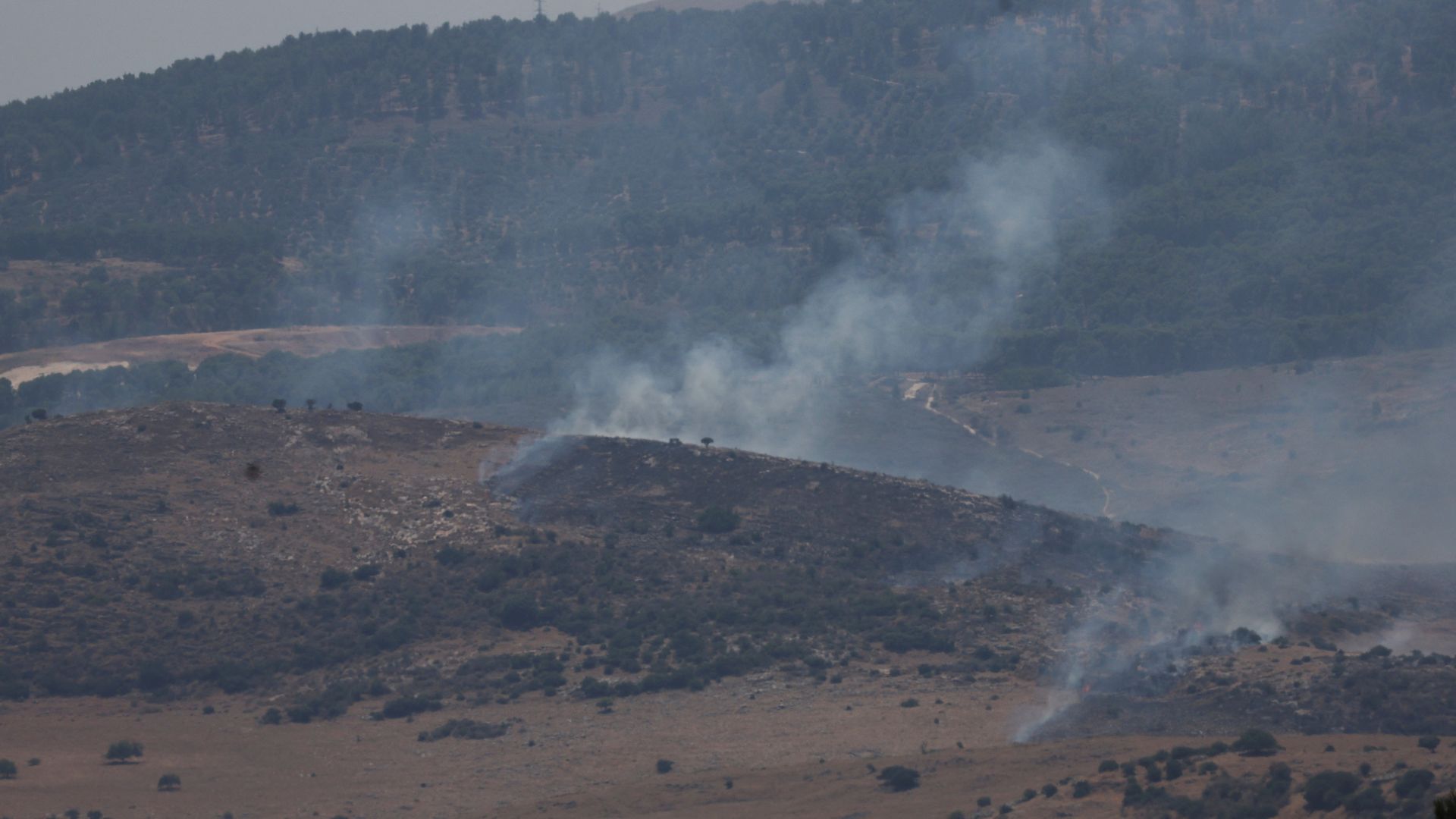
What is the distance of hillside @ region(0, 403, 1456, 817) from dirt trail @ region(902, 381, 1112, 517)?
1946cm

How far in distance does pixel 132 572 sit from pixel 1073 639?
2843 cm

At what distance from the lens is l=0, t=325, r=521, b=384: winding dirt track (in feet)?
337

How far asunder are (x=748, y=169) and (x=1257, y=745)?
Answer: 10469 cm

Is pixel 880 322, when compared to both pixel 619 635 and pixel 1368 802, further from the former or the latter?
pixel 1368 802

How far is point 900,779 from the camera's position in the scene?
38.9m

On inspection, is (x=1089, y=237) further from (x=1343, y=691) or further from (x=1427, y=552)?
(x=1343, y=691)

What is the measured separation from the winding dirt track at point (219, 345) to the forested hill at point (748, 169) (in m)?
2.54

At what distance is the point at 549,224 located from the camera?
133 m

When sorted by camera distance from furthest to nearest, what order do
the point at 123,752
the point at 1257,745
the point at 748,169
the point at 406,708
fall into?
the point at 748,169 → the point at 406,708 → the point at 123,752 → the point at 1257,745

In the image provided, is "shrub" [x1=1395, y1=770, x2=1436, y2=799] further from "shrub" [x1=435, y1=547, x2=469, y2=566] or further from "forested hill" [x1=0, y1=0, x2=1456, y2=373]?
"forested hill" [x1=0, y1=0, x2=1456, y2=373]

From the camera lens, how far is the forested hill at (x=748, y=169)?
363 ft

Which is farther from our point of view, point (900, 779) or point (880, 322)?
point (880, 322)

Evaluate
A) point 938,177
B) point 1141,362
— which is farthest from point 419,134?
point 1141,362

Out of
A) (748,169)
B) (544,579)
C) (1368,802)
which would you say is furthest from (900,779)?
(748,169)
